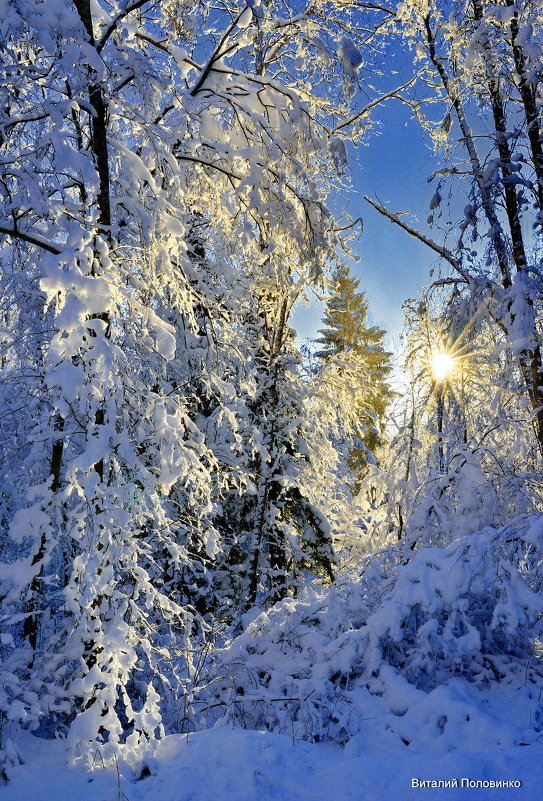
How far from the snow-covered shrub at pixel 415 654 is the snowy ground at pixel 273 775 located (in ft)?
1.82

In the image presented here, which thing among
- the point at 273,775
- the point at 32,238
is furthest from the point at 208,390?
the point at 273,775

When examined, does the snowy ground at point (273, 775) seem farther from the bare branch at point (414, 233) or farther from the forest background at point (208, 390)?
the bare branch at point (414, 233)

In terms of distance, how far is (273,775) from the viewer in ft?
9.22

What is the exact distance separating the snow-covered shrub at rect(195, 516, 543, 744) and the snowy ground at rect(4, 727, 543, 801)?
1.82ft

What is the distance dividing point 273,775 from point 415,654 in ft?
6.08

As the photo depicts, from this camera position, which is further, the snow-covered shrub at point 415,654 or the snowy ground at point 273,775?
the snow-covered shrub at point 415,654

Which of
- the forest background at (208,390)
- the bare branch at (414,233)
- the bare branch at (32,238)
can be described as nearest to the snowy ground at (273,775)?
the forest background at (208,390)

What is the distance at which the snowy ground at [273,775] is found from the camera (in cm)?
265

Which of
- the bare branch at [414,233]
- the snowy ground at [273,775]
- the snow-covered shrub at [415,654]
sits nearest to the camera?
the snowy ground at [273,775]

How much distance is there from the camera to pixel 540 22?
571 cm

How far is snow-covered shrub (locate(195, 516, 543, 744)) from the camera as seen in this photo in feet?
12.4

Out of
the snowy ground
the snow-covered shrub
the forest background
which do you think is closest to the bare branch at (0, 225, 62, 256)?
the forest background

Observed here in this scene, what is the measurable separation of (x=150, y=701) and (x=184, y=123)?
497 centimetres

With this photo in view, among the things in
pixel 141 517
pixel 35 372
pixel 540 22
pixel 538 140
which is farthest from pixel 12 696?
pixel 540 22
